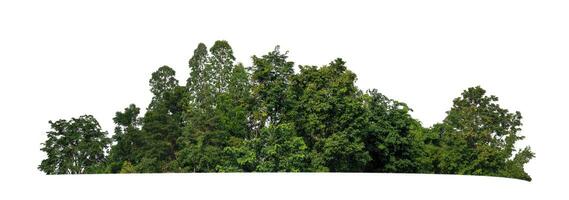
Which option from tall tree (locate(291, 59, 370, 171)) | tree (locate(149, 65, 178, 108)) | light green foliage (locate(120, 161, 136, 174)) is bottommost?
light green foliage (locate(120, 161, 136, 174))

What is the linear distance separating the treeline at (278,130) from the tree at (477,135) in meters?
0.09

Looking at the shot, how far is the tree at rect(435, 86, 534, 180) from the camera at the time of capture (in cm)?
5781

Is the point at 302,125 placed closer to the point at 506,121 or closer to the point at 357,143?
the point at 357,143

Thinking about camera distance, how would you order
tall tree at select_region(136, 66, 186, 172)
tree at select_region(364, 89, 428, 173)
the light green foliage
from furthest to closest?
1. tall tree at select_region(136, 66, 186, 172)
2. the light green foliage
3. tree at select_region(364, 89, 428, 173)

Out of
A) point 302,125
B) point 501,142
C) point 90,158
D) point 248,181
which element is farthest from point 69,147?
point 248,181

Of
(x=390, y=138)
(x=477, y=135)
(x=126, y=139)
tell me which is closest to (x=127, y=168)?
(x=126, y=139)

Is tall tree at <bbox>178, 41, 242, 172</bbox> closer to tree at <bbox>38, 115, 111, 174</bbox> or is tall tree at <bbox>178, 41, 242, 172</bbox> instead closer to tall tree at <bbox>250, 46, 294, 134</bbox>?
tall tree at <bbox>250, 46, 294, 134</bbox>

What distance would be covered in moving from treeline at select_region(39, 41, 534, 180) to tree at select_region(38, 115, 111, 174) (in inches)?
3.5

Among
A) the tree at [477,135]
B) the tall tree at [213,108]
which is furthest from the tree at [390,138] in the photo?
the tall tree at [213,108]

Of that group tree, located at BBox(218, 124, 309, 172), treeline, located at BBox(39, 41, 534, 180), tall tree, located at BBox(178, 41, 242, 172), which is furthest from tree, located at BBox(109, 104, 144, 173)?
tree, located at BBox(218, 124, 309, 172)

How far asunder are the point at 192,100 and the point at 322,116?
14140 millimetres

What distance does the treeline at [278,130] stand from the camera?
50.8 meters

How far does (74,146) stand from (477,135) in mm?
35680

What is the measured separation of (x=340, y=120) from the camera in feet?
167
